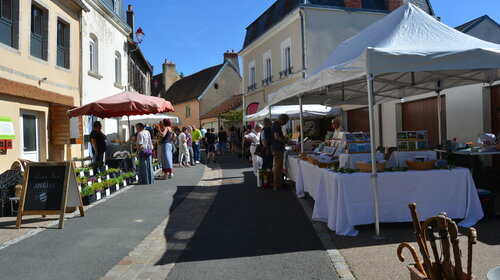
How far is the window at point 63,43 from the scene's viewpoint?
1142 centimetres

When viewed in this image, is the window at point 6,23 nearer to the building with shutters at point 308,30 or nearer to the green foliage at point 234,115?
the building with shutters at point 308,30

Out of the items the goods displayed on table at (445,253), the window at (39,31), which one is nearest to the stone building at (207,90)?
the window at (39,31)

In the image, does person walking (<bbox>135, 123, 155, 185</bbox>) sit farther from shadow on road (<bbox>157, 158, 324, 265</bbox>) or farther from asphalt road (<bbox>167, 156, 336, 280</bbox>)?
asphalt road (<bbox>167, 156, 336, 280</bbox>)

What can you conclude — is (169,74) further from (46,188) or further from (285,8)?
(46,188)

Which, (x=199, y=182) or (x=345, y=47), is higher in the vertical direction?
(x=345, y=47)

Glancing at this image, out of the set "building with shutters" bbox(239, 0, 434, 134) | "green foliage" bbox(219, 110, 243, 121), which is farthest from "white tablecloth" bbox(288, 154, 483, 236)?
"green foliage" bbox(219, 110, 243, 121)

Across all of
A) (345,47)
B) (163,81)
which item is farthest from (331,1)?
(163,81)

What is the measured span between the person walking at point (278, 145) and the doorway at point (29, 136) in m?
5.82

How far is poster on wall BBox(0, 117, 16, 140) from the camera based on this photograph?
7.92 metres

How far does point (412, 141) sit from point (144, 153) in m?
6.70

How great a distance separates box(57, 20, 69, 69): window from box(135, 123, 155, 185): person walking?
10.8 ft

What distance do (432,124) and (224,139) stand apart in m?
11.9

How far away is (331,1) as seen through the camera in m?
18.4

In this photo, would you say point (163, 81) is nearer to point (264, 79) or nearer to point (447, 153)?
point (264, 79)
